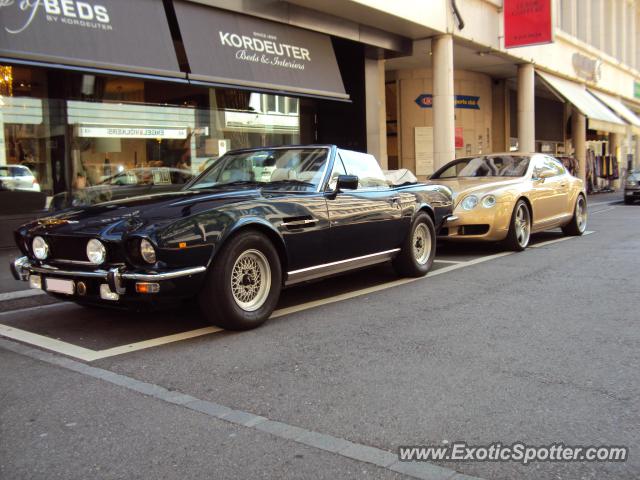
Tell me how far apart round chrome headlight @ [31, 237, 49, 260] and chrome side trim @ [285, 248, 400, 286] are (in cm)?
197

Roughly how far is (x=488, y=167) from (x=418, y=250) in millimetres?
3483

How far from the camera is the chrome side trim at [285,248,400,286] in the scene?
5.39 meters

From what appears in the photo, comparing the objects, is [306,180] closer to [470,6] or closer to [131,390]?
[131,390]

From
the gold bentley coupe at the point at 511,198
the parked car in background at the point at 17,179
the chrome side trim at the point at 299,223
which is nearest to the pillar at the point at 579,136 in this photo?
the gold bentley coupe at the point at 511,198

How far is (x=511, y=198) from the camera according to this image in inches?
352

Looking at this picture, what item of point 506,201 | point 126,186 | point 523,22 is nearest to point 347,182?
point 506,201

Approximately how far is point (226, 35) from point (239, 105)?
221 cm

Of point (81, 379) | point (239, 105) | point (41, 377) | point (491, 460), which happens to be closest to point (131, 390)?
point (81, 379)

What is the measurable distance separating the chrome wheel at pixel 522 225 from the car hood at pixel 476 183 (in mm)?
439

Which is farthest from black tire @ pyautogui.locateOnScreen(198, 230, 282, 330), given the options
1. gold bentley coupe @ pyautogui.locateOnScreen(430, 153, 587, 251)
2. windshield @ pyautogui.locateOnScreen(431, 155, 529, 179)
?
windshield @ pyautogui.locateOnScreen(431, 155, 529, 179)

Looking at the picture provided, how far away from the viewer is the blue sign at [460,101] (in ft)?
71.4

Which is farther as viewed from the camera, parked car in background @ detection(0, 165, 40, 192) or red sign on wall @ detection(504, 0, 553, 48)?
red sign on wall @ detection(504, 0, 553, 48)

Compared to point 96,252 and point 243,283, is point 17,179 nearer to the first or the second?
point 96,252

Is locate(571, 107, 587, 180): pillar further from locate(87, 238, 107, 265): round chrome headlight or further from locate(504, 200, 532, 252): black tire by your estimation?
locate(87, 238, 107, 265): round chrome headlight
